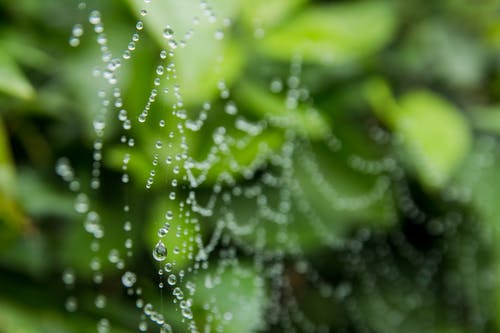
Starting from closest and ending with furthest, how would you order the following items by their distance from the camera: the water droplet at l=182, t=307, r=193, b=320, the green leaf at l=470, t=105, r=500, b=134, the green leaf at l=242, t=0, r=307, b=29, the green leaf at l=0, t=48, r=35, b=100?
1. the green leaf at l=0, t=48, r=35, b=100
2. the water droplet at l=182, t=307, r=193, b=320
3. the green leaf at l=242, t=0, r=307, b=29
4. the green leaf at l=470, t=105, r=500, b=134

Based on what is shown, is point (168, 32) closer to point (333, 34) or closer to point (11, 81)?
point (11, 81)

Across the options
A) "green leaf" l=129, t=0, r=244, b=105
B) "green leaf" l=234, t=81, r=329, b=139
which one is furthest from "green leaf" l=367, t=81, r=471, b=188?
"green leaf" l=129, t=0, r=244, b=105

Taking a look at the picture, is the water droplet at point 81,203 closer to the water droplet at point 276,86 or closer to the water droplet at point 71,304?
the water droplet at point 71,304

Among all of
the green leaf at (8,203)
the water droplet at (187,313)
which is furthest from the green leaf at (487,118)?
the green leaf at (8,203)

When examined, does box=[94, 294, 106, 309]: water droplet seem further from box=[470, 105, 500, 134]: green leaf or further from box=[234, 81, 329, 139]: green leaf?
box=[470, 105, 500, 134]: green leaf

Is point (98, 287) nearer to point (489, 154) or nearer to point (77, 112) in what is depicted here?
point (77, 112)

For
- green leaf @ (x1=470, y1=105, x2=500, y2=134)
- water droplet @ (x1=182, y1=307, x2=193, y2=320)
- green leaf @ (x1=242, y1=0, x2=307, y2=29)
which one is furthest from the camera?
green leaf @ (x1=470, y1=105, x2=500, y2=134)
